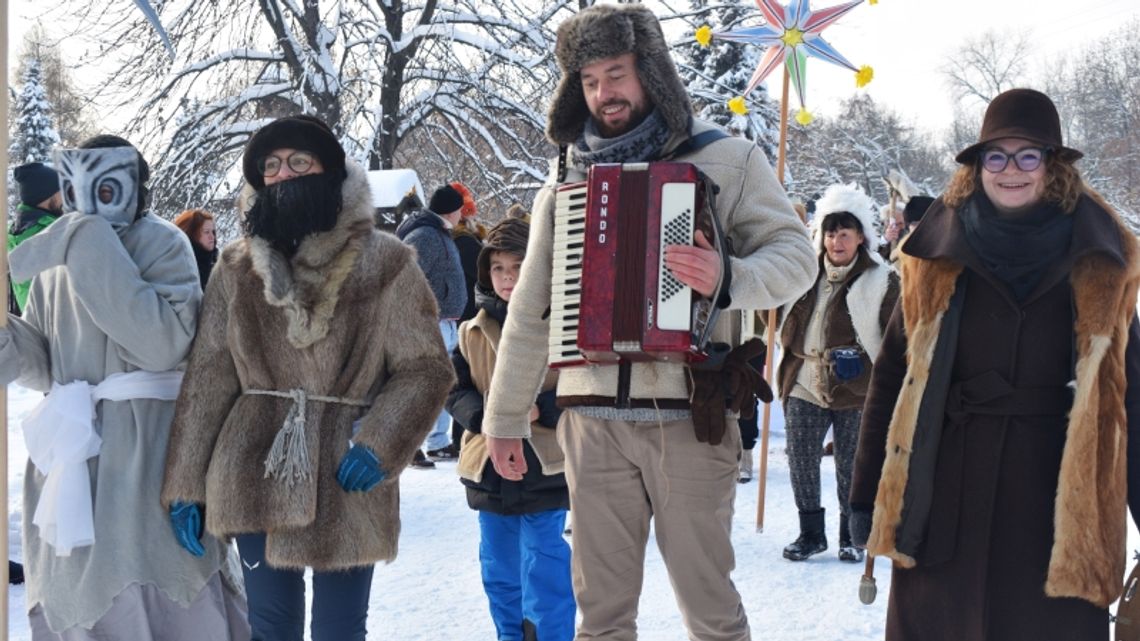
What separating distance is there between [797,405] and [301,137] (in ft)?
12.7

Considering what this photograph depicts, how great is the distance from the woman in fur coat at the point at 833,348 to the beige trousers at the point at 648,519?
122 inches

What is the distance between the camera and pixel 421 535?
6762mm

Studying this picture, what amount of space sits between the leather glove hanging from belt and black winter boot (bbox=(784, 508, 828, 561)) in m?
3.35

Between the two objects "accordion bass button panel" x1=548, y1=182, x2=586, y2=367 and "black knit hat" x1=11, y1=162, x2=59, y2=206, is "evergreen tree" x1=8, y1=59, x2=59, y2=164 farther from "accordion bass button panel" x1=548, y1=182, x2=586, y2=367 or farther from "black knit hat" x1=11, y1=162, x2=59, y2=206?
"accordion bass button panel" x1=548, y1=182, x2=586, y2=367

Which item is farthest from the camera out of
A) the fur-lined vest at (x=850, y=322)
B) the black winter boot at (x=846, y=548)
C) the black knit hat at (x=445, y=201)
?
the black knit hat at (x=445, y=201)

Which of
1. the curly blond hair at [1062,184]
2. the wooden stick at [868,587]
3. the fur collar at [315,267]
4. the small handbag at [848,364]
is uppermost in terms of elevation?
the curly blond hair at [1062,184]

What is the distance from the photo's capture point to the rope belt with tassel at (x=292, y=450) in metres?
3.32

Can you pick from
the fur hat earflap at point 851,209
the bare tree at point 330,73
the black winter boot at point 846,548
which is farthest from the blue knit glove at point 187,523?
the bare tree at point 330,73

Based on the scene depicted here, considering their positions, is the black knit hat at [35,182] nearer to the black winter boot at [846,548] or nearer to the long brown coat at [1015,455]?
the black winter boot at [846,548]

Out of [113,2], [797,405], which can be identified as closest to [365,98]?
[113,2]

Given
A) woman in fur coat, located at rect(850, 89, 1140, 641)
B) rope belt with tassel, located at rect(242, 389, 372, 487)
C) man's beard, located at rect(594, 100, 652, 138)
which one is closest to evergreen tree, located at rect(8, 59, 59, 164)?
rope belt with tassel, located at rect(242, 389, 372, 487)

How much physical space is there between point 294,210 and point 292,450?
75cm

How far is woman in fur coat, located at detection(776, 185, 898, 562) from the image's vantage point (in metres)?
6.16

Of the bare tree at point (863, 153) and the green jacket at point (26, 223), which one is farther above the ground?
the bare tree at point (863, 153)
